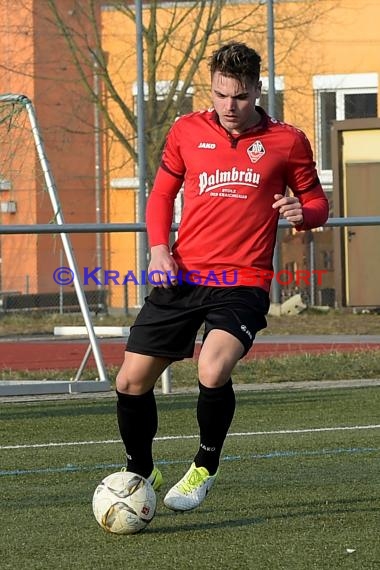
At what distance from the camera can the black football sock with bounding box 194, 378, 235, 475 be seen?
5723mm

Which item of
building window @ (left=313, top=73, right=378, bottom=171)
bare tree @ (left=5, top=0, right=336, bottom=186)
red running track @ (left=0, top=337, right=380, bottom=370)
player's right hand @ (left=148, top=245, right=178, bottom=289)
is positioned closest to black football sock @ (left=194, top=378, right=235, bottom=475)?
player's right hand @ (left=148, top=245, right=178, bottom=289)

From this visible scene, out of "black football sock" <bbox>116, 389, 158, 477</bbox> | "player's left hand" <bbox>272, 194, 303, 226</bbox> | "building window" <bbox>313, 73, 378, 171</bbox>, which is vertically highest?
"building window" <bbox>313, 73, 378, 171</bbox>

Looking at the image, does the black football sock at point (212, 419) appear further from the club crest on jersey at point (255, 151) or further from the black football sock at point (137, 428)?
the club crest on jersey at point (255, 151)

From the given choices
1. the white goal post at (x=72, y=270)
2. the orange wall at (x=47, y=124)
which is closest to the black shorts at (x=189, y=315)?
the white goal post at (x=72, y=270)

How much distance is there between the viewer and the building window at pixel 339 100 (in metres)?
28.2

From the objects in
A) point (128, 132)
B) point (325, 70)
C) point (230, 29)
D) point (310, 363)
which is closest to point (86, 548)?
point (310, 363)

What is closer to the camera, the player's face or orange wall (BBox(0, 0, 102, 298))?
the player's face

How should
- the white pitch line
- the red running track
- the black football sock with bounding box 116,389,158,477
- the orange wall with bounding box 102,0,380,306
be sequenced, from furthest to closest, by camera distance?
the orange wall with bounding box 102,0,380,306, the red running track, the white pitch line, the black football sock with bounding box 116,389,158,477

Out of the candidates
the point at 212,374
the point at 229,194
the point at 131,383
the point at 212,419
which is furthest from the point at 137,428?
the point at 229,194

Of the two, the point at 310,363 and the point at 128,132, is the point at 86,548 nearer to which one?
the point at 310,363

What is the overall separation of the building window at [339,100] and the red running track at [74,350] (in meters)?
9.50

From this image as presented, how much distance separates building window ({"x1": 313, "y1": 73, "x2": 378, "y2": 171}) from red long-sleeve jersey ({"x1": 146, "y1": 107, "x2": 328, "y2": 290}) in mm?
22196

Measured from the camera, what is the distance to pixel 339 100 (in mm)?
29297

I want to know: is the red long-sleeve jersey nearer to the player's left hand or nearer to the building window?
the player's left hand
